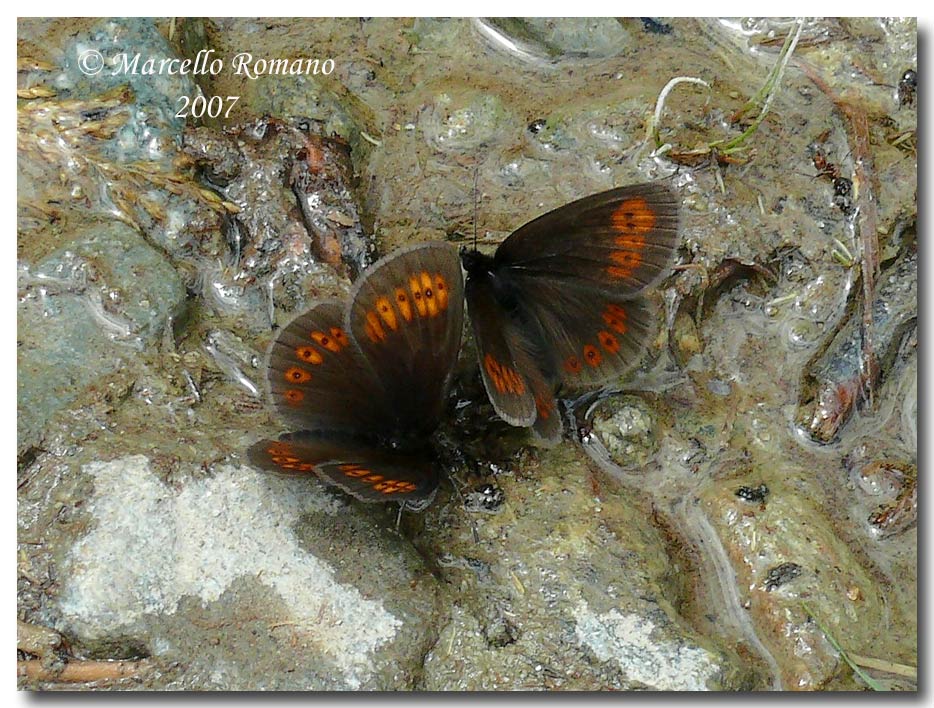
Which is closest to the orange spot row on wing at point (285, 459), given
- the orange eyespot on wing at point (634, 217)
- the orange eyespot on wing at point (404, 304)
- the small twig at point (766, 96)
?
the orange eyespot on wing at point (404, 304)

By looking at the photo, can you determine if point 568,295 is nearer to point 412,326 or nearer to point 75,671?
point 412,326

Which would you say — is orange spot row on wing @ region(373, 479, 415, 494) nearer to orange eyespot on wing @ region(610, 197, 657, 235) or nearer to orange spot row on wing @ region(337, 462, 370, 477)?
orange spot row on wing @ region(337, 462, 370, 477)

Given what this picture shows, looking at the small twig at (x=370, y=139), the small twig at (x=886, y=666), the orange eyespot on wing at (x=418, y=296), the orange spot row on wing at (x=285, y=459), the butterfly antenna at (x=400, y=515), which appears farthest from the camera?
the small twig at (x=370, y=139)

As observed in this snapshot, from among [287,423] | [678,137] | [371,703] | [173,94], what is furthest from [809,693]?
[173,94]

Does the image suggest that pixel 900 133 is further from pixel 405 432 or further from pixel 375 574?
pixel 375 574

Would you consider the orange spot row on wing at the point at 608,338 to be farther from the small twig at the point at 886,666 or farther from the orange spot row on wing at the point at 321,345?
the small twig at the point at 886,666

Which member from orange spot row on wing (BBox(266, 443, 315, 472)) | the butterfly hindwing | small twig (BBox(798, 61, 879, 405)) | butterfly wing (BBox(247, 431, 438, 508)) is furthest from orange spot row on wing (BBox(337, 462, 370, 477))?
small twig (BBox(798, 61, 879, 405))
